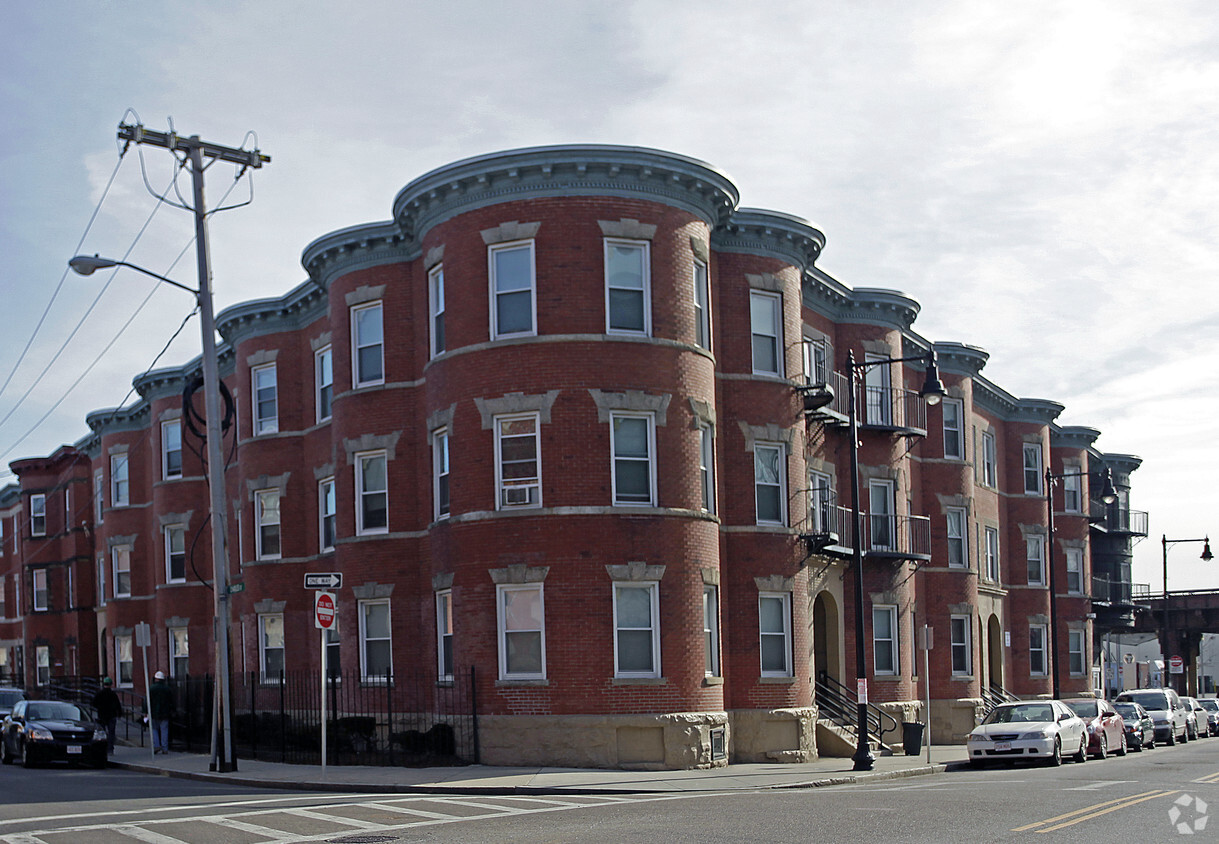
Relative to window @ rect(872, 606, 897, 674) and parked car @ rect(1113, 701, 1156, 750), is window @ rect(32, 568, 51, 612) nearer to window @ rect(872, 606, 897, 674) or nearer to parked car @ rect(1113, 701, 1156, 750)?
window @ rect(872, 606, 897, 674)

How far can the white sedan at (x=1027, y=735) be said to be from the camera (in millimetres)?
26938

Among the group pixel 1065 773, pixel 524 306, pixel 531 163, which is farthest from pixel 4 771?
pixel 1065 773

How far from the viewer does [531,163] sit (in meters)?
25.3

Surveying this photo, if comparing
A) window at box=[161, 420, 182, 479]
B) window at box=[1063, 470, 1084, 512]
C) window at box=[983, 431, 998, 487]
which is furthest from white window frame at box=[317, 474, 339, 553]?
window at box=[1063, 470, 1084, 512]

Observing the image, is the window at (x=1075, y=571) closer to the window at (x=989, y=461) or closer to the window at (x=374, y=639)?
the window at (x=989, y=461)

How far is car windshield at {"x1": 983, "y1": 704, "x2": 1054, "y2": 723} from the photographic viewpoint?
28109 millimetres

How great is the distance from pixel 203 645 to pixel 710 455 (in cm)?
2088

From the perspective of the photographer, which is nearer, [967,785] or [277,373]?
[967,785]

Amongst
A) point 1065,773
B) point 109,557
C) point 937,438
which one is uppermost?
point 937,438

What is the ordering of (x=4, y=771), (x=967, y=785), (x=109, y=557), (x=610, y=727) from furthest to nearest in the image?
(x=109, y=557), (x=4, y=771), (x=610, y=727), (x=967, y=785)

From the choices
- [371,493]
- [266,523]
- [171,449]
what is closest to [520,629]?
[371,493]

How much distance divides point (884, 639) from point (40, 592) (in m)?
38.2

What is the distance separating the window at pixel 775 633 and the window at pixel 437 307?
8725 mm

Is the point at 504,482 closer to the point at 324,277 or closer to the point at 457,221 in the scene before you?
the point at 457,221
